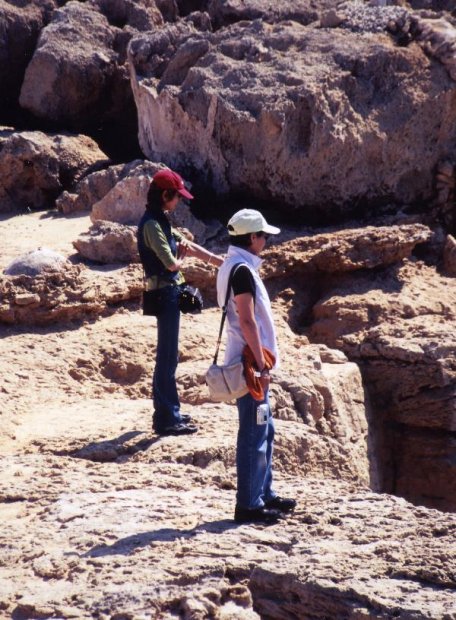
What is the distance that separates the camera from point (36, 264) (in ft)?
25.8

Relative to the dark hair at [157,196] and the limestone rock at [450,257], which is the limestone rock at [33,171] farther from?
the dark hair at [157,196]

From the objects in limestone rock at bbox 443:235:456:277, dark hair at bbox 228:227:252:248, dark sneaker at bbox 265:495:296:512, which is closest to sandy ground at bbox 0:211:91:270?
limestone rock at bbox 443:235:456:277

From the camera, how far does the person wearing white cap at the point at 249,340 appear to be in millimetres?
4629

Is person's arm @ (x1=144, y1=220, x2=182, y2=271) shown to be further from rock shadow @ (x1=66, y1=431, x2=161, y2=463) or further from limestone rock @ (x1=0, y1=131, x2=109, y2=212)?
limestone rock @ (x1=0, y1=131, x2=109, y2=212)

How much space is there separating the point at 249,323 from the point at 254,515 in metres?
0.88

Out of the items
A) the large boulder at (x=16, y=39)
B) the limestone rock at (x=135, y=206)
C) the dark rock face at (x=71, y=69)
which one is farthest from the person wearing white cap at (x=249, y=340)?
the large boulder at (x=16, y=39)

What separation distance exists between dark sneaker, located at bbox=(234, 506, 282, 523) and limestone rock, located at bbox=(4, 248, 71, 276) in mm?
3585

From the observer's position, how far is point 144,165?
9047 millimetres

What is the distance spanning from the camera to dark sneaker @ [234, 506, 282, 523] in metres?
4.76

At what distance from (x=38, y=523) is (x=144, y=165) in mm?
4726

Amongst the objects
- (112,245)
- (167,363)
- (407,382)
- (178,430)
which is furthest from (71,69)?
(178,430)

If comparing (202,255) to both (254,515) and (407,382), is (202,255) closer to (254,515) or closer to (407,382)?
(254,515)

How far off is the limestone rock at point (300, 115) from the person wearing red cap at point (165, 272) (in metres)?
3.50

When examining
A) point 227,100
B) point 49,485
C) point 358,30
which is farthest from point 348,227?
point 49,485
